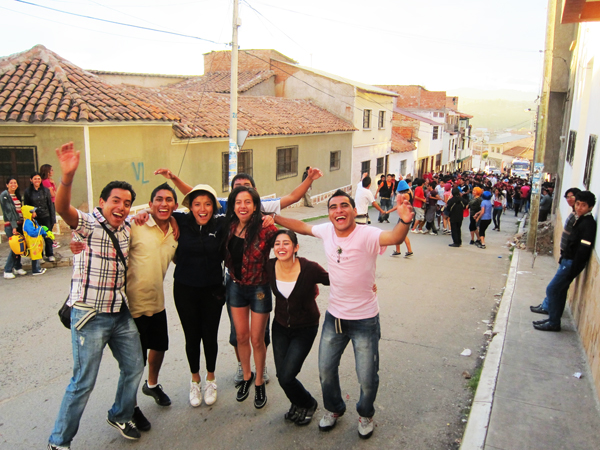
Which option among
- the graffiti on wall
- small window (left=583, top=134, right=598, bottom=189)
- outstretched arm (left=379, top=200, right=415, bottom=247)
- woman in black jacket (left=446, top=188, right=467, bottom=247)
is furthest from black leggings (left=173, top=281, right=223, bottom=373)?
woman in black jacket (left=446, top=188, right=467, bottom=247)

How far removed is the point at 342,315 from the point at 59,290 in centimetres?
565

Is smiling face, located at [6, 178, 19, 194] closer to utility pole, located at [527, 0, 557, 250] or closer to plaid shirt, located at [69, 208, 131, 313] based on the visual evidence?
plaid shirt, located at [69, 208, 131, 313]

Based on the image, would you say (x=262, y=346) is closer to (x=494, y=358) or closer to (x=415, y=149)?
(x=494, y=358)

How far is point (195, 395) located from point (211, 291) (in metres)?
0.90

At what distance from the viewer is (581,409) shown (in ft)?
13.4

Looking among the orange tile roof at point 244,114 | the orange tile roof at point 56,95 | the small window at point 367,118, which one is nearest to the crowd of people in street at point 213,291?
the orange tile roof at point 56,95

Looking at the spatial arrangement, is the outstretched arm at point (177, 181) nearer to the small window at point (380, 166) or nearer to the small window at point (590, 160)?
the small window at point (590, 160)

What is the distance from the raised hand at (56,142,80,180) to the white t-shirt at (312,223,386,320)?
1.76 m

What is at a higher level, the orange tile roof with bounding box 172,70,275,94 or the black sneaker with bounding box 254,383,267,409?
the orange tile roof with bounding box 172,70,275,94

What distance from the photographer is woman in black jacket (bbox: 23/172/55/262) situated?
8.21m

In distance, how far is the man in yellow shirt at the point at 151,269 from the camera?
3.52m

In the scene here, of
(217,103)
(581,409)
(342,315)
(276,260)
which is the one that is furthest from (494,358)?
(217,103)

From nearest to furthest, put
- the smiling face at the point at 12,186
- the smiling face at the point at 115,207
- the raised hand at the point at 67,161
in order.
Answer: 1. the raised hand at the point at 67,161
2. the smiling face at the point at 115,207
3. the smiling face at the point at 12,186

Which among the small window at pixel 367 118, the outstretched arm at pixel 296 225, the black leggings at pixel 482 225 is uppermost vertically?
the small window at pixel 367 118
